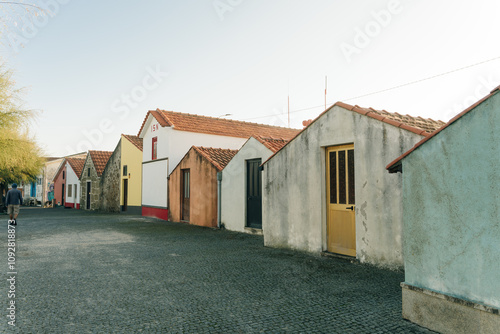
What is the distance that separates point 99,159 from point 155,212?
13.4 meters

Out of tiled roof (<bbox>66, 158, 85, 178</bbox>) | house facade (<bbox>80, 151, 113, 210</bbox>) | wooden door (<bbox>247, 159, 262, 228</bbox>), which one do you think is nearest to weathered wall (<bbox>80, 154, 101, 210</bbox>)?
Answer: house facade (<bbox>80, 151, 113, 210</bbox>)

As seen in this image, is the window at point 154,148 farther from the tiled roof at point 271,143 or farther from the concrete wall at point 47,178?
the concrete wall at point 47,178

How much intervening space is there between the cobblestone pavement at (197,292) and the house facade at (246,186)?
331 centimetres

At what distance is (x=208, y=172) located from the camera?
15.0 meters

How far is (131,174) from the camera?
23.7m

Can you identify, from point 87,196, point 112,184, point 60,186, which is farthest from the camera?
point 60,186

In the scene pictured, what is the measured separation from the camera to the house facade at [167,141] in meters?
19.1

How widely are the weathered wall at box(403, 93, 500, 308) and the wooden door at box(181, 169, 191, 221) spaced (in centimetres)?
1369

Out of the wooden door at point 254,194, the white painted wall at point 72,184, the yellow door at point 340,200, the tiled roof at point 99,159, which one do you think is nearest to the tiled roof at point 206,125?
the wooden door at point 254,194

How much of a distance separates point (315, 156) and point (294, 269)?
2781 millimetres

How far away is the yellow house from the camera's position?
22703mm

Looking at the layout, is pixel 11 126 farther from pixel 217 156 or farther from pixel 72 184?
pixel 72 184

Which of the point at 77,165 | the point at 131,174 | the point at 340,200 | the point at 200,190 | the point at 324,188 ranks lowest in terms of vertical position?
the point at 340,200

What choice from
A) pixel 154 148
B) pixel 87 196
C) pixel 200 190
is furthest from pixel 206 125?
pixel 87 196
